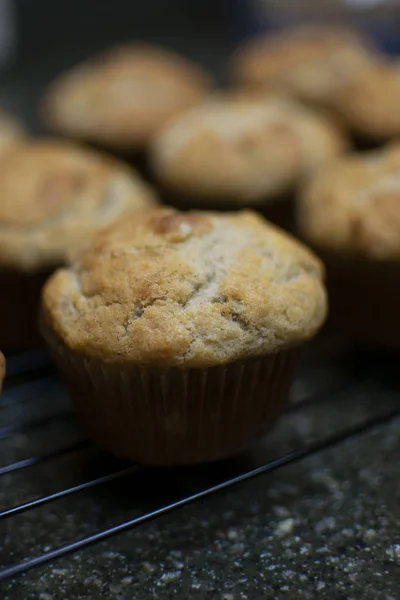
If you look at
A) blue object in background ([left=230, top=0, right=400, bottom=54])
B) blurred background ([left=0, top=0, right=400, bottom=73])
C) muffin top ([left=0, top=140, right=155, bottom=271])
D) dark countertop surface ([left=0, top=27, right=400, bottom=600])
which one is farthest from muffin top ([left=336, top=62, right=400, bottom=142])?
blurred background ([left=0, top=0, right=400, bottom=73])

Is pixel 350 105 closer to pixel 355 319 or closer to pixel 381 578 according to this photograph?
pixel 355 319

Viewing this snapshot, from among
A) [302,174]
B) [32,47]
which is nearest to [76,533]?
[302,174]

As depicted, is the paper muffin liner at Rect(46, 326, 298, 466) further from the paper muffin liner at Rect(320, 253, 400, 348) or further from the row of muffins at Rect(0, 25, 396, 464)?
the paper muffin liner at Rect(320, 253, 400, 348)

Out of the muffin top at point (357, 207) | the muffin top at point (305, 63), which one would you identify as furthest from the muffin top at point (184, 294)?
the muffin top at point (305, 63)

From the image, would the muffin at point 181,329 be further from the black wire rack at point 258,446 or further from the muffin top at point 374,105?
the muffin top at point 374,105

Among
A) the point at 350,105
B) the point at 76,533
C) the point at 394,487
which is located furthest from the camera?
the point at 350,105

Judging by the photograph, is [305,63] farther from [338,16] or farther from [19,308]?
[19,308]

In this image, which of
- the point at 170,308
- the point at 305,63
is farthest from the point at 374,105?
the point at 170,308
